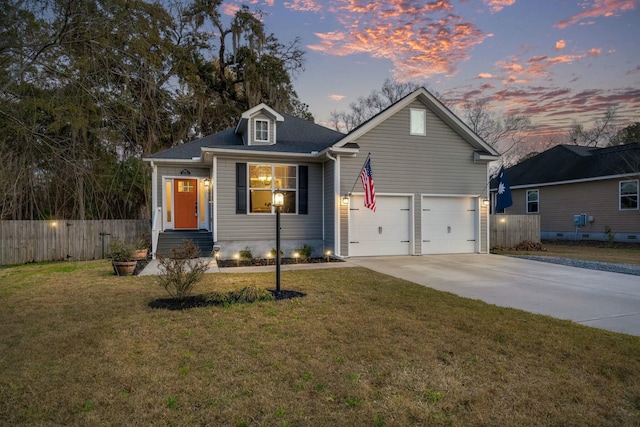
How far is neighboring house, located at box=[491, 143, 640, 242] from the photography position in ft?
54.5

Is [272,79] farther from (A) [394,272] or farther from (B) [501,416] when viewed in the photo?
(B) [501,416]

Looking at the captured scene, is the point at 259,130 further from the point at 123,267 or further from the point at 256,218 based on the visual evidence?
the point at 123,267

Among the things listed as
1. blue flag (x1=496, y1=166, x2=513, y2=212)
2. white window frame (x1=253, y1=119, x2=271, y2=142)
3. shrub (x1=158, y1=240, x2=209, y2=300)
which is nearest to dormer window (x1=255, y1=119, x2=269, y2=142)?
white window frame (x1=253, y1=119, x2=271, y2=142)

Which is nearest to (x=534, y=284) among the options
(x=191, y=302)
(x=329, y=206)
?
(x=329, y=206)

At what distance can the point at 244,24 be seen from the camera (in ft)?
62.5

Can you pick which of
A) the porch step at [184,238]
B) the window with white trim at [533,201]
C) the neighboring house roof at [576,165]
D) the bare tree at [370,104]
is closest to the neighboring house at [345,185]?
the porch step at [184,238]

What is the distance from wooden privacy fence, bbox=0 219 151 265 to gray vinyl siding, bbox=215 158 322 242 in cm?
398

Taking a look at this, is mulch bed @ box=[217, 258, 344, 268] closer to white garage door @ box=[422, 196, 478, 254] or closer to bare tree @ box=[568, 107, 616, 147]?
white garage door @ box=[422, 196, 478, 254]

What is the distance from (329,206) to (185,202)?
211 inches

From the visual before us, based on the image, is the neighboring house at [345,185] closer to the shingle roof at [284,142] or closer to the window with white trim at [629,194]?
the shingle roof at [284,142]

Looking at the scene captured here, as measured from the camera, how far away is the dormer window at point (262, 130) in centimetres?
1209

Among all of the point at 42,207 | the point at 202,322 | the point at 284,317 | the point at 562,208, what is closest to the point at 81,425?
the point at 202,322

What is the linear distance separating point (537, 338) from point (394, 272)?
15.3ft

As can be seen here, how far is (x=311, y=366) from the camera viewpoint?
136 inches
